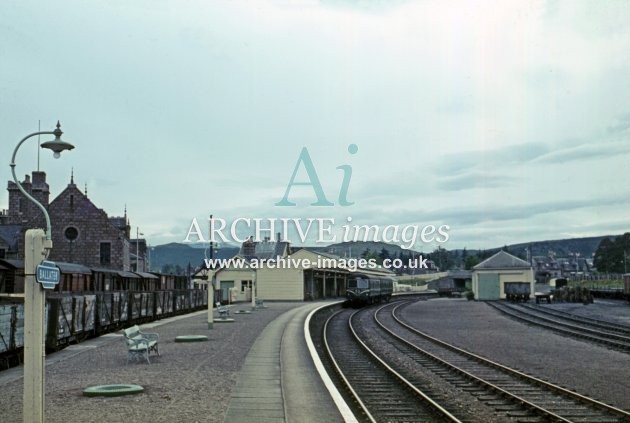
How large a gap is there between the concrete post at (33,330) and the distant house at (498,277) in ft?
238

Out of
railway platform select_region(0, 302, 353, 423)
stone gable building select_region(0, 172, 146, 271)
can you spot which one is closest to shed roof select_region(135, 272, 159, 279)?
stone gable building select_region(0, 172, 146, 271)

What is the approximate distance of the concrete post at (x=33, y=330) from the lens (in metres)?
8.38

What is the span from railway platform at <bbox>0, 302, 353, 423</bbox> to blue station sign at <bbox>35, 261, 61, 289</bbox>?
2.56 metres

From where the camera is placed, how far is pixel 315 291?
3086 inches

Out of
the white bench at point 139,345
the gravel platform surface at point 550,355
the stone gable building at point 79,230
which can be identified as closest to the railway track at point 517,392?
the gravel platform surface at point 550,355

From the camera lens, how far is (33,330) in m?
8.37

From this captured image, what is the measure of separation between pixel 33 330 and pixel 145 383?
5.96 m

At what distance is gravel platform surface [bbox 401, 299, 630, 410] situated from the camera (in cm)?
1533

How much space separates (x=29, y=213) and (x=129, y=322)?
31542 mm

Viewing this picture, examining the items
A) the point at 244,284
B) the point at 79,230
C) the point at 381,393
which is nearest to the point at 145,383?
the point at 381,393

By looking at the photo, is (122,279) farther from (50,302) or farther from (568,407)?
(568,407)

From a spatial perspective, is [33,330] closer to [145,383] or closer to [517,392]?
[145,383]

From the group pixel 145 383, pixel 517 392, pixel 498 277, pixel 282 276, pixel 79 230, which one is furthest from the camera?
pixel 498 277

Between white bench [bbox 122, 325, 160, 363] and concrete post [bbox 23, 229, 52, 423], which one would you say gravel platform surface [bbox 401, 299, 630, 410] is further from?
concrete post [bbox 23, 229, 52, 423]
